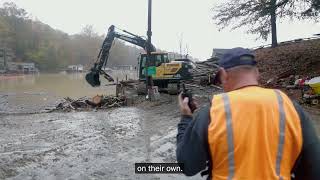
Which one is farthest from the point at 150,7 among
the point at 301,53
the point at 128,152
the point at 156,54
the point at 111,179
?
the point at 111,179

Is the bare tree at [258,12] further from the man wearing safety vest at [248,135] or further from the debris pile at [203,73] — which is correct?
the man wearing safety vest at [248,135]

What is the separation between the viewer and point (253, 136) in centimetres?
233

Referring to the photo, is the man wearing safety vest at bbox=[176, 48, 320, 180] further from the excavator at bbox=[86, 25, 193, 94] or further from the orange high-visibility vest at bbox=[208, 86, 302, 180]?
the excavator at bbox=[86, 25, 193, 94]

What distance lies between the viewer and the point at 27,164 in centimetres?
858

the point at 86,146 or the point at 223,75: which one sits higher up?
the point at 223,75

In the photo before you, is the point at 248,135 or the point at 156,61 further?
the point at 156,61

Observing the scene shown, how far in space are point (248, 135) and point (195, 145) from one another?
0.30 metres

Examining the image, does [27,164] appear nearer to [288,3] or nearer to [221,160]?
[221,160]

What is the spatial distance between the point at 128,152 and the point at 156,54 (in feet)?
51.5

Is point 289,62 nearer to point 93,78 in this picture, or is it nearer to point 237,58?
point 93,78

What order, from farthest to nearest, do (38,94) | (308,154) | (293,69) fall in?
(38,94) → (293,69) → (308,154)

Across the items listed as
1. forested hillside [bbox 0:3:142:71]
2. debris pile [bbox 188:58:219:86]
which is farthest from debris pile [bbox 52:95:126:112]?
forested hillside [bbox 0:3:142:71]

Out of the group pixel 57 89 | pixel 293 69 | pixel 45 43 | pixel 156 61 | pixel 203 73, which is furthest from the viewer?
pixel 45 43

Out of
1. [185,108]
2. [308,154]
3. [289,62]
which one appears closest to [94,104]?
[289,62]
